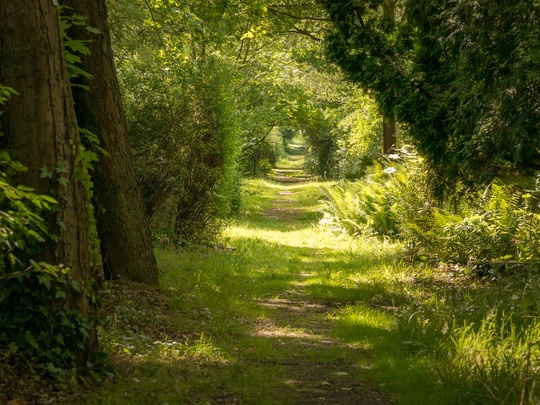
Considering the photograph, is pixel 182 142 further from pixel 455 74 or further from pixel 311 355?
pixel 311 355

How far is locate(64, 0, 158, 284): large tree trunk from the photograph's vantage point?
8.50m

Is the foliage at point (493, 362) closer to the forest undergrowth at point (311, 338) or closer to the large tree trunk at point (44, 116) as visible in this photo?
the forest undergrowth at point (311, 338)

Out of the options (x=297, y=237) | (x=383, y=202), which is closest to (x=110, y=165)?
(x=383, y=202)

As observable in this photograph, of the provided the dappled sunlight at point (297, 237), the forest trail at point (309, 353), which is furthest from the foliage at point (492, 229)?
the dappled sunlight at point (297, 237)

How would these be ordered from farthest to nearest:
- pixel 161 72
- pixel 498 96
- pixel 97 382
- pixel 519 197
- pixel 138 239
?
pixel 161 72, pixel 519 197, pixel 138 239, pixel 498 96, pixel 97 382

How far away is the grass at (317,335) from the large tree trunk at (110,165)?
1.87 feet

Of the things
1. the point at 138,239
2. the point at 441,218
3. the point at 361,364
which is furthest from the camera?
the point at 441,218

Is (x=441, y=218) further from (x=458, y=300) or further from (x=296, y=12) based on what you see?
(x=296, y=12)

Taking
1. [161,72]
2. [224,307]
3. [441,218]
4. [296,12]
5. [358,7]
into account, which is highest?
[296,12]

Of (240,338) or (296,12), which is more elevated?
(296,12)

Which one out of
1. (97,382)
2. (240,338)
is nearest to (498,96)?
(240,338)

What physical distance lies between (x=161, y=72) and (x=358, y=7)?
467 cm

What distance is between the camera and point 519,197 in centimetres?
1111

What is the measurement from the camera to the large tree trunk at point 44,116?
196 inches
